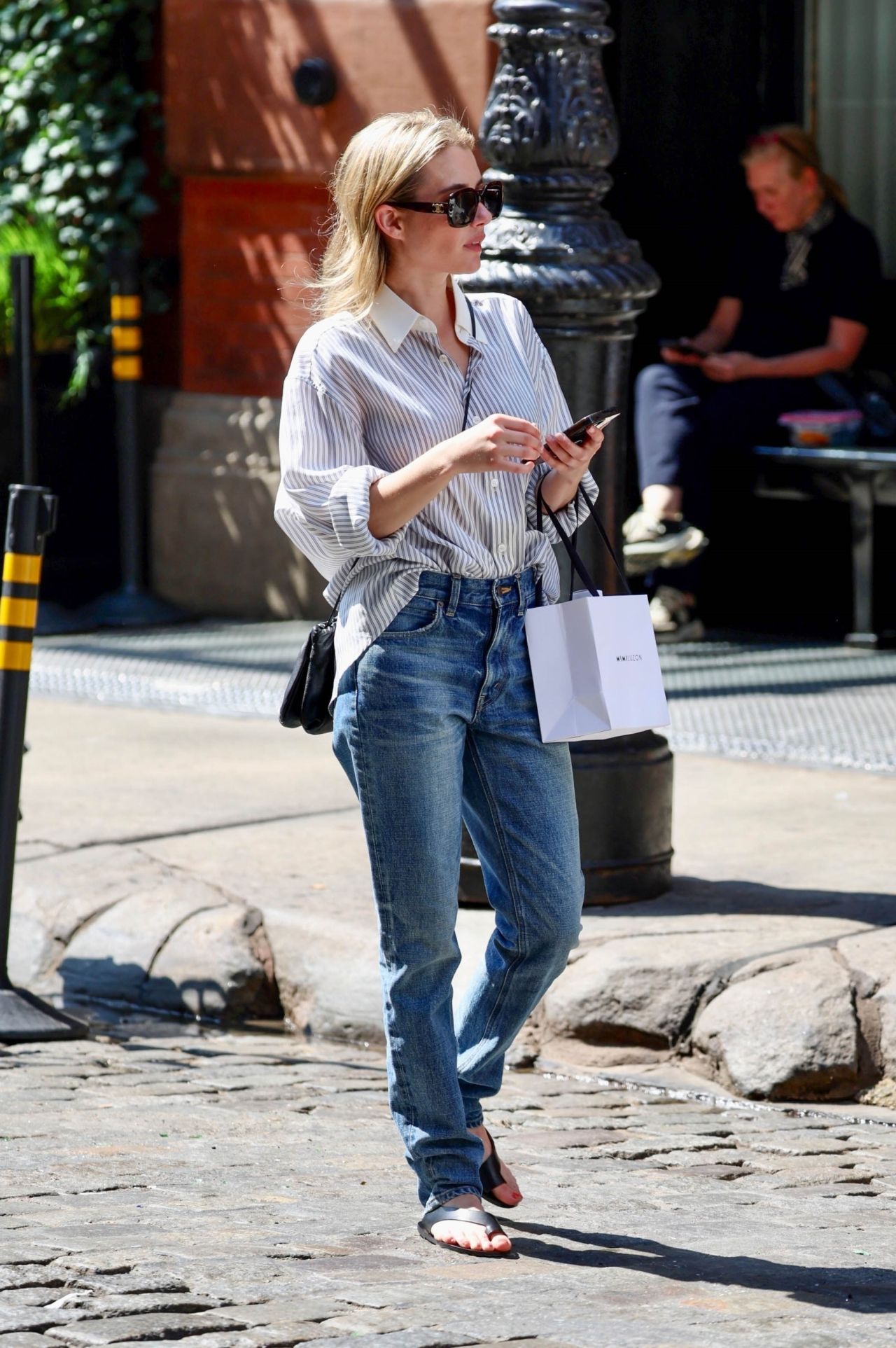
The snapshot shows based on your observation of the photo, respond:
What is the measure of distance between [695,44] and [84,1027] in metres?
4.95

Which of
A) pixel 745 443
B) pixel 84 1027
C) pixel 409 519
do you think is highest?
pixel 409 519

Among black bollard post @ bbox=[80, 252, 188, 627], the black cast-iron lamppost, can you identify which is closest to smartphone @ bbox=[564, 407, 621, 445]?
the black cast-iron lamppost

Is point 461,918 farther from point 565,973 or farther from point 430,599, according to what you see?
point 430,599

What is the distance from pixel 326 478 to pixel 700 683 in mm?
4294

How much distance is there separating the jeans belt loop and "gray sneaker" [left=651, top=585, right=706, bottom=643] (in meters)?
4.75

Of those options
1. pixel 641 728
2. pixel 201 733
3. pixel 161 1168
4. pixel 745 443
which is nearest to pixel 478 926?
pixel 161 1168

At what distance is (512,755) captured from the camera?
347 cm

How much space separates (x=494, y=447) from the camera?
317cm

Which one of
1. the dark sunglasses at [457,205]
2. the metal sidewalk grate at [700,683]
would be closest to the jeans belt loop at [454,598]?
the dark sunglasses at [457,205]

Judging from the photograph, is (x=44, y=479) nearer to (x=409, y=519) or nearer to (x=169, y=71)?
(x=169, y=71)

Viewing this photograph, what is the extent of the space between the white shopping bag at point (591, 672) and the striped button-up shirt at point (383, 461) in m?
0.12

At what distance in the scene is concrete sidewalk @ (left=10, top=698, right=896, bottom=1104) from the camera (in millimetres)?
4500

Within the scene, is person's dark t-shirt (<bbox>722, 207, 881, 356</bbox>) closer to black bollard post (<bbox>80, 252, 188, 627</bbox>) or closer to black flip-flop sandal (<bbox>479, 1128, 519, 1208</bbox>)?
black bollard post (<bbox>80, 252, 188, 627</bbox>)

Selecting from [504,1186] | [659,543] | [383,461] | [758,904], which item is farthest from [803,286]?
[504,1186]
